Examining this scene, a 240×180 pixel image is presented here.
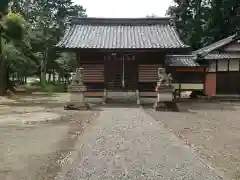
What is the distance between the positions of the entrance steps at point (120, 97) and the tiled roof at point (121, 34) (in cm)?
301

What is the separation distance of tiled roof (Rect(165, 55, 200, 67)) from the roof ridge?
10.5ft

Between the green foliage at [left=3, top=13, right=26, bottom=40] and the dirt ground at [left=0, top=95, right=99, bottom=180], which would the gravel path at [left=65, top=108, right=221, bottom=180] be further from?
the green foliage at [left=3, top=13, right=26, bottom=40]

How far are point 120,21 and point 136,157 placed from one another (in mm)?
20685

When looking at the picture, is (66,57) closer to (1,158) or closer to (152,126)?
(152,126)

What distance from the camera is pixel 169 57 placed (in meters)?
30.3

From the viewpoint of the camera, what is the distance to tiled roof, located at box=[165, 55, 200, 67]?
28.3 metres

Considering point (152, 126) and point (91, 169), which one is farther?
point (152, 126)

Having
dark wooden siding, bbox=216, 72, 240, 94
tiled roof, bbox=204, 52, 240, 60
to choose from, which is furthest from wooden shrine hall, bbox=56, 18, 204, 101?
dark wooden siding, bbox=216, 72, 240, 94

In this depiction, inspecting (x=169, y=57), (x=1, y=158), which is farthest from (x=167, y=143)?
(x=169, y=57)

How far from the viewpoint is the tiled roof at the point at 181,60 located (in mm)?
28297

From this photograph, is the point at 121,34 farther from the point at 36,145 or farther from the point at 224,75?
the point at 36,145

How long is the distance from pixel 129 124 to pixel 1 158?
5.94m

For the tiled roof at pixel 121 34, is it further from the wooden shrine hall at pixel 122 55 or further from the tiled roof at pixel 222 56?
the tiled roof at pixel 222 56

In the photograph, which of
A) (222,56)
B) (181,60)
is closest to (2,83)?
(181,60)
